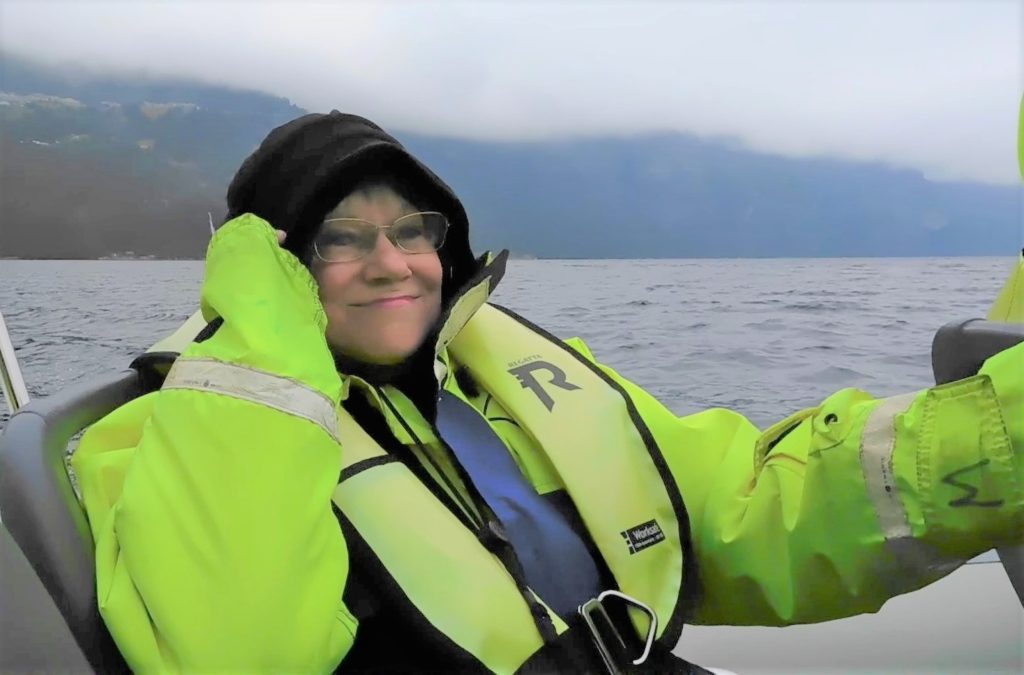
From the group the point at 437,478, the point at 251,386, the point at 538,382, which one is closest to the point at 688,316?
the point at 538,382

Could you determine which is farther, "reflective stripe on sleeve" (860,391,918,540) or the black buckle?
the black buckle

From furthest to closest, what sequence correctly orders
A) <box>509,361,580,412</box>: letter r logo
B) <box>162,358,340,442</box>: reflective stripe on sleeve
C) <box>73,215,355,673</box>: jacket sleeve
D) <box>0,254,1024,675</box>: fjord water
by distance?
<box>0,254,1024,675</box>: fjord water → <box>509,361,580,412</box>: letter r logo → <box>162,358,340,442</box>: reflective stripe on sleeve → <box>73,215,355,673</box>: jacket sleeve

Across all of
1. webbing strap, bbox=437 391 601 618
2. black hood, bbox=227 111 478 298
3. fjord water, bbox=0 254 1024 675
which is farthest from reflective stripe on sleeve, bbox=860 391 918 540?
black hood, bbox=227 111 478 298

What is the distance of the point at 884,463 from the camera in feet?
3.15

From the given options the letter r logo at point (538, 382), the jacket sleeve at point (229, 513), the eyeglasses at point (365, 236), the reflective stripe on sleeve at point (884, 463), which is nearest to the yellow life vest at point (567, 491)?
the letter r logo at point (538, 382)

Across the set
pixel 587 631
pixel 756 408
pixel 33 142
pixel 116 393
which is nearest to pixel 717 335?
pixel 756 408

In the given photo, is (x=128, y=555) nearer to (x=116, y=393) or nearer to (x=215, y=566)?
(x=215, y=566)

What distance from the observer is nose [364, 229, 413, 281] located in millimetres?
1264

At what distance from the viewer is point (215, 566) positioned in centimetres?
85

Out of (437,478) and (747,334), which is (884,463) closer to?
(437,478)

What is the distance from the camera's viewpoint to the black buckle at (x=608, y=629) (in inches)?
42.9

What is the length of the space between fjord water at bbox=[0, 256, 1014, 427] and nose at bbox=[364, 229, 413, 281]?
0.56 meters

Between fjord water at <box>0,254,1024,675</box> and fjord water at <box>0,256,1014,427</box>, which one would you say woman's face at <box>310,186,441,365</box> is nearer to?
fjord water at <box>0,254,1024,675</box>

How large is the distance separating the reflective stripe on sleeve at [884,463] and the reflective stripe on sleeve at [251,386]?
70 centimetres
